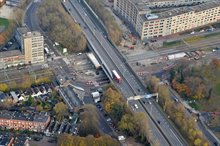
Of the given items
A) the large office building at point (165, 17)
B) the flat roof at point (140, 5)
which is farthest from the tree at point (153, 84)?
the flat roof at point (140, 5)

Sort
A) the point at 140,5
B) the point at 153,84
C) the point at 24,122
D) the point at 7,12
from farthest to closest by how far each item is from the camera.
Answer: the point at 7,12
the point at 140,5
the point at 153,84
the point at 24,122

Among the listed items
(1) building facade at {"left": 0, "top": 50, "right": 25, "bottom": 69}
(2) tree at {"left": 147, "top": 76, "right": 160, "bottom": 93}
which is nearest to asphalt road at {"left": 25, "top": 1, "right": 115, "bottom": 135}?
(1) building facade at {"left": 0, "top": 50, "right": 25, "bottom": 69}

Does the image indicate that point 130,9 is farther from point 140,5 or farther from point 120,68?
point 120,68

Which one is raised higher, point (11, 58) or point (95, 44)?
point (11, 58)

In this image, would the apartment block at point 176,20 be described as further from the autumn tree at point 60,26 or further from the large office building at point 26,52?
the large office building at point 26,52

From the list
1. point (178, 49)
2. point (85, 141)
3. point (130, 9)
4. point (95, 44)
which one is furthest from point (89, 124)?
point (130, 9)

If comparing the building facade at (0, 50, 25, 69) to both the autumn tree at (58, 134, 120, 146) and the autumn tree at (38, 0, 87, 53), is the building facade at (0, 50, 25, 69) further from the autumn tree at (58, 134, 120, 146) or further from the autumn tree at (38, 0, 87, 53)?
the autumn tree at (58, 134, 120, 146)
